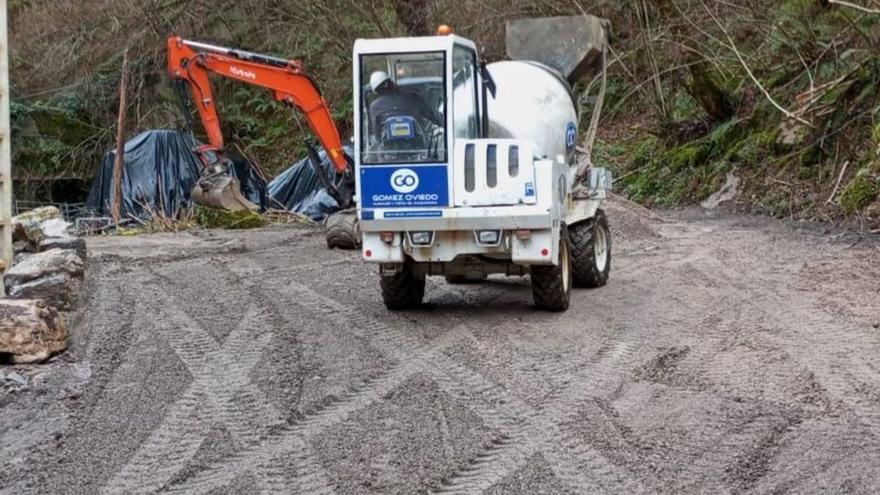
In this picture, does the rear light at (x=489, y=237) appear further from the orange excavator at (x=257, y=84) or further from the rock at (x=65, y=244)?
the orange excavator at (x=257, y=84)

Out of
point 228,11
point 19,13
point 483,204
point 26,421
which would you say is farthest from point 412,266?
point 19,13

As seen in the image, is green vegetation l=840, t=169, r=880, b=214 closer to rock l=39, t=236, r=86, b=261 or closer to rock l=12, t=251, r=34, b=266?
rock l=39, t=236, r=86, b=261

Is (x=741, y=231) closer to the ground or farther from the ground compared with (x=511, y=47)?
closer to the ground

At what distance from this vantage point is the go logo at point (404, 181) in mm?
9656

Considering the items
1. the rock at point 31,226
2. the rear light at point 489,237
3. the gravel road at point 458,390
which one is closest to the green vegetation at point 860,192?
the gravel road at point 458,390

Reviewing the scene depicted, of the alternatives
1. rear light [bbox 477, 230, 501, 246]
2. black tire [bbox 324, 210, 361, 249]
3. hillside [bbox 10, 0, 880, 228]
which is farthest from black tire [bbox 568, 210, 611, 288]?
hillside [bbox 10, 0, 880, 228]

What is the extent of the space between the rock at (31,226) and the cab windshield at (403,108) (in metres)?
6.04

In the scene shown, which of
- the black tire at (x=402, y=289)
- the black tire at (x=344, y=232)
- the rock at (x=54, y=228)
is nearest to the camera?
the black tire at (x=402, y=289)

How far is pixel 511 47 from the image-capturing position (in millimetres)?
12594

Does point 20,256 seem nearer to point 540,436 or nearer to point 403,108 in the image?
point 403,108

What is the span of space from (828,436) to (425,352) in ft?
10.8

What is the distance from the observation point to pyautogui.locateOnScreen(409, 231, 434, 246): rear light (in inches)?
384

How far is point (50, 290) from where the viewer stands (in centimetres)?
1065

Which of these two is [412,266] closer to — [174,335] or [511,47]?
[174,335]
